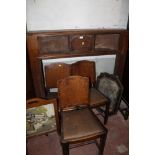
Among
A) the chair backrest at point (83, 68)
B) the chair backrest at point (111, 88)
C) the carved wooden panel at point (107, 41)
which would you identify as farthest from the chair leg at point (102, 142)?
the carved wooden panel at point (107, 41)

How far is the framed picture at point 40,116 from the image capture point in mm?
1750

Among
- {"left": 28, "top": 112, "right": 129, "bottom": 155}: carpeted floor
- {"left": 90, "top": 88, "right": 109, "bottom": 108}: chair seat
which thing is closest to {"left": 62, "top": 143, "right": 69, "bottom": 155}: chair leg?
{"left": 28, "top": 112, "right": 129, "bottom": 155}: carpeted floor

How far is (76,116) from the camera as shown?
1809mm

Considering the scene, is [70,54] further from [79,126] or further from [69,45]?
[79,126]

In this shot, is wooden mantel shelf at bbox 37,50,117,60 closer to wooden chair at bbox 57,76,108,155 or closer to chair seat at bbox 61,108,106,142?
wooden chair at bbox 57,76,108,155

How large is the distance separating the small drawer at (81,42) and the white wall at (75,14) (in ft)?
0.44

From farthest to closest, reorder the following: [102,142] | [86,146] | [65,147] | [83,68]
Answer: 1. [83,68]
2. [86,146]
3. [102,142]
4. [65,147]

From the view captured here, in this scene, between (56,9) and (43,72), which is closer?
(56,9)

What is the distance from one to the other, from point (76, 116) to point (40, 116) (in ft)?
1.25

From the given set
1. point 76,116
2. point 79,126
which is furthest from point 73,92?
point 79,126
